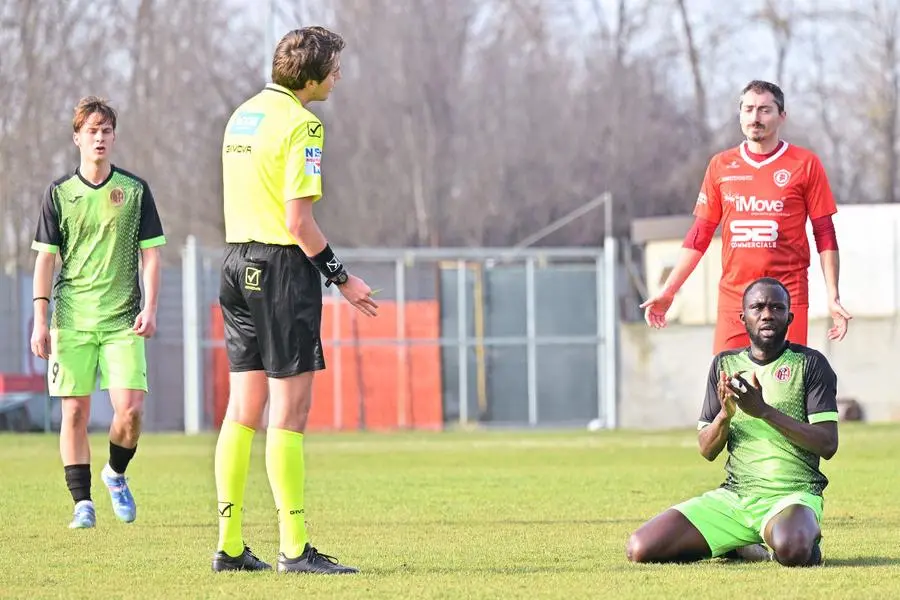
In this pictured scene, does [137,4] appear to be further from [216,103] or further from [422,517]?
[422,517]

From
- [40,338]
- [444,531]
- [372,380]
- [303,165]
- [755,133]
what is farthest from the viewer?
[372,380]

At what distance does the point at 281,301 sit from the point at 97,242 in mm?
3004

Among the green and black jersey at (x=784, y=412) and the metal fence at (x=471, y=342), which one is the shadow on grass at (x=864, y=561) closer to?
the green and black jersey at (x=784, y=412)

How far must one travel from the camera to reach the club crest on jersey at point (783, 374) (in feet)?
26.1

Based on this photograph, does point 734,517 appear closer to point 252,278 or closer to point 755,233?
point 755,233

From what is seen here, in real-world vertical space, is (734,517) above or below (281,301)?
below

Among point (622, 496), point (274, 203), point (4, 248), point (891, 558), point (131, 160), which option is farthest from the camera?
point (131, 160)

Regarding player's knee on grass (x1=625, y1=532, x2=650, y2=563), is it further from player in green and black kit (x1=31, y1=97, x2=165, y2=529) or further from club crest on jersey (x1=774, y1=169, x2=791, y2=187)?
player in green and black kit (x1=31, y1=97, x2=165, y2=529)

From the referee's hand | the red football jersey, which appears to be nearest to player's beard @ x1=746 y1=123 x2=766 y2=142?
the red football jersey

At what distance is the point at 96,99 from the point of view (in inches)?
398

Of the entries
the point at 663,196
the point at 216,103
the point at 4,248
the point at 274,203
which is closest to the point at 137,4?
the point at 216,103

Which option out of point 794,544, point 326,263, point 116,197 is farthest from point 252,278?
point 116,197

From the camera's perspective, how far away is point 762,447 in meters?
8.02

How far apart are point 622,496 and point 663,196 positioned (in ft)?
133
